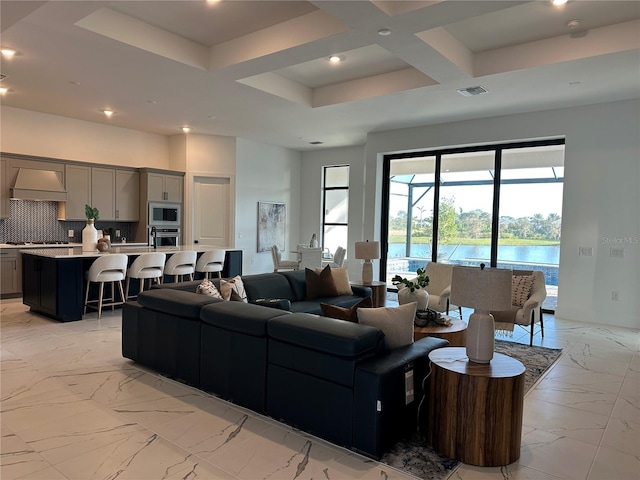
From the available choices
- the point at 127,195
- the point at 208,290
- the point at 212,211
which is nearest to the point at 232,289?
the point at 208,290

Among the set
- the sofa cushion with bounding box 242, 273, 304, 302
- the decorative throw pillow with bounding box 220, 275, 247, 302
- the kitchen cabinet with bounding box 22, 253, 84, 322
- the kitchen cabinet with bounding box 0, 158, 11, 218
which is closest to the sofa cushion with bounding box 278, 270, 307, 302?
the sofa cushion with bounding box 242, 273, 304, 302

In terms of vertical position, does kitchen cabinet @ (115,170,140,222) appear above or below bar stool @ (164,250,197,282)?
above

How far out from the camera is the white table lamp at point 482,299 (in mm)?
2662

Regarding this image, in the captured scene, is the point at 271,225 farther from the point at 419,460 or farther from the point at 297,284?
the point at 419,460

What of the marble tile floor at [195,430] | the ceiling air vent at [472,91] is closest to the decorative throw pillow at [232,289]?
the marble tile floor at [195,430]

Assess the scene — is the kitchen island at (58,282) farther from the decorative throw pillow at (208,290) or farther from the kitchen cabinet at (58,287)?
the decorative throw pillow at (208,290)

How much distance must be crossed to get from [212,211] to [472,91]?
608 cm

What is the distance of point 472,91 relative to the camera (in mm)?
5840

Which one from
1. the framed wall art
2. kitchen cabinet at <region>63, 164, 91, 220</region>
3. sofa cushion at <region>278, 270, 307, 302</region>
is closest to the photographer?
sofa cushion at <region>278, 270, 307, 302</region>

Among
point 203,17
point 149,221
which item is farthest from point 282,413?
point 149,221

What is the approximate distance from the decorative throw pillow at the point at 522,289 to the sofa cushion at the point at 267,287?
110 inches

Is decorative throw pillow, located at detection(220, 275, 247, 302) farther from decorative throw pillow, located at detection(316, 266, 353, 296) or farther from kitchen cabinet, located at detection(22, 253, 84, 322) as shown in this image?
kitchen cabinet, located at detection(22, 253, 84, 322)

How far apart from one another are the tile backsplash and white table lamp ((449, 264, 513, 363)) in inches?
308

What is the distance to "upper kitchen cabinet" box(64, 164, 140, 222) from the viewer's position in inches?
313
